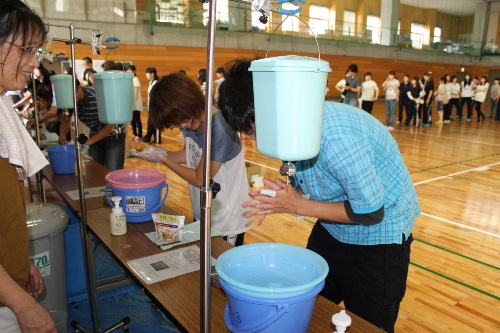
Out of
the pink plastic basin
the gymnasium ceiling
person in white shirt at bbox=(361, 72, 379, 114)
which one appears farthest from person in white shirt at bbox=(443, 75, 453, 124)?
the pink plastic basin

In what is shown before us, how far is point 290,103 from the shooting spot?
0.73 meters

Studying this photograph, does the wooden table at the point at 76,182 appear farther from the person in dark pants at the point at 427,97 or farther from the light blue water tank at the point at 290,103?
the person in dark pants at the point at 427,97

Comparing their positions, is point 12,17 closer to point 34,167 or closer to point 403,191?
point 34,167

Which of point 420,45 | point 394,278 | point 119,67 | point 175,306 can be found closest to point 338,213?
point 394,278

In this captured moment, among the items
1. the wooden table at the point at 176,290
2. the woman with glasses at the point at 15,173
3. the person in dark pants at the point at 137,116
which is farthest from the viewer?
the person in dark pants at the point at 137,116

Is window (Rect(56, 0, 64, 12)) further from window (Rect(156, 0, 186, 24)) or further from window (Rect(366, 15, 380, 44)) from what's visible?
window (Rect(366, 15, 380, 44))

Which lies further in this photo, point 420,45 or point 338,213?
point 420,45

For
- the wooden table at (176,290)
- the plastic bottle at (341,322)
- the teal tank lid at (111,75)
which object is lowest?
the wooden table at (176,290)

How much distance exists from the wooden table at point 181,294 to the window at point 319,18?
15005mm

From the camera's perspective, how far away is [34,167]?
120 cm

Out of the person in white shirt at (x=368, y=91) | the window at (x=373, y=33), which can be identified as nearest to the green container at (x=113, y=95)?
the person in white shirt at (x=368, y=91)

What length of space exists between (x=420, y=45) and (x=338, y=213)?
2125 cm

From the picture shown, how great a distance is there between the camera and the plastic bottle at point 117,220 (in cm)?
164

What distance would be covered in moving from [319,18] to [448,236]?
1473 cm
